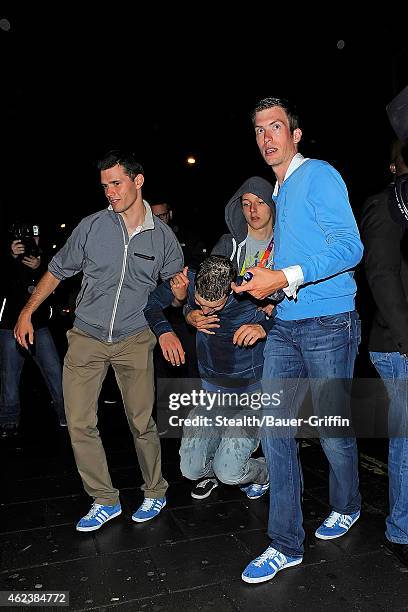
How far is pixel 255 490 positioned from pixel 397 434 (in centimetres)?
131

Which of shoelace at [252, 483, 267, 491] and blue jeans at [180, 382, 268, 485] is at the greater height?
blue jeans at [180, 382, 268, 485]

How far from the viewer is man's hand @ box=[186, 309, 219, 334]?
3.37m

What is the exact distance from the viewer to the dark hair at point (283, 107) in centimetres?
292

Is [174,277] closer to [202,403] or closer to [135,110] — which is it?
[202,403]

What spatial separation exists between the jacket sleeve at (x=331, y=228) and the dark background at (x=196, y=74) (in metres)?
3.82

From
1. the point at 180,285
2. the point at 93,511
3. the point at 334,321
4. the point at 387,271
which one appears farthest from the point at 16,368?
the point at 387,271

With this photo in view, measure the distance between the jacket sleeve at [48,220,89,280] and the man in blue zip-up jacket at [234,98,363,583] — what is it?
1.22 m

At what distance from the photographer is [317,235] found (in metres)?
2.82

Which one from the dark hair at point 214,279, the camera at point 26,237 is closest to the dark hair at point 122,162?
the dark hair at point 214,279

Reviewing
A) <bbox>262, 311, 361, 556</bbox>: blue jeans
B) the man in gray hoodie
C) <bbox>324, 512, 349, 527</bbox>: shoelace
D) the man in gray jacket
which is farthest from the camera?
<bbox>324, 512, 349, 527</bbox>: shoelace

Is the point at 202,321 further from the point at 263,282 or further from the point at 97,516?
the point at 97,516

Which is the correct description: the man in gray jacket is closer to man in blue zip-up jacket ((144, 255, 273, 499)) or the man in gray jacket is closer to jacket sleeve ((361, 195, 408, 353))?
man in blue zip-up jacket ((144, 255, 273, 499))

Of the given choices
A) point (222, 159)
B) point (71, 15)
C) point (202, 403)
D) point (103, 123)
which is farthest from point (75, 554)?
point (222, 159)

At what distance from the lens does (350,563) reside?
113 inches
